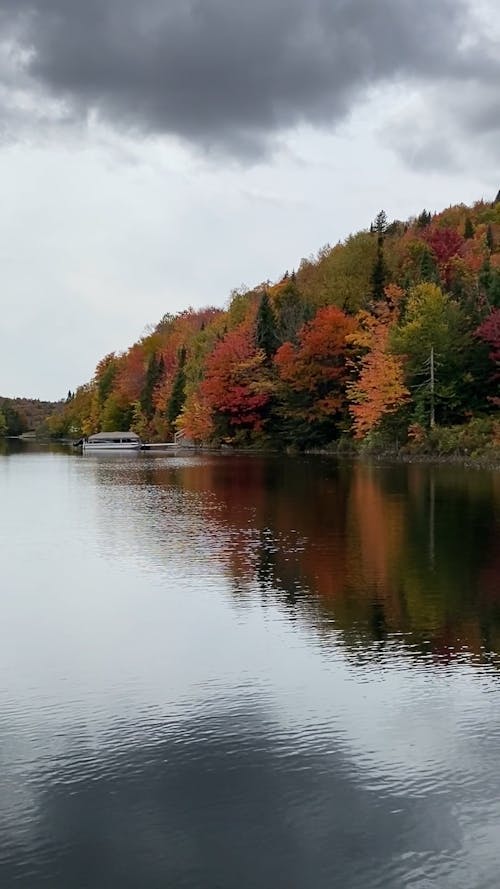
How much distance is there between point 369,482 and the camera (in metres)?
35.9

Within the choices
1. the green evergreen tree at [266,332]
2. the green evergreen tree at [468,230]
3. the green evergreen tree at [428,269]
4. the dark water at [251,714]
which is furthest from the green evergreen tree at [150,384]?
the dark water at [251,714]

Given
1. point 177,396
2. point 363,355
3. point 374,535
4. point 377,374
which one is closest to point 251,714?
point 374,535

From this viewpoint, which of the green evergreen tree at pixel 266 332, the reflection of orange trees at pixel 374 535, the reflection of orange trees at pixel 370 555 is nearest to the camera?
the reflection of orange trees at pixel 370 555

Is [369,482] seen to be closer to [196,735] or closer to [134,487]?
[134,487]

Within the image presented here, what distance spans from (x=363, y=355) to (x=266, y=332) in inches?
499

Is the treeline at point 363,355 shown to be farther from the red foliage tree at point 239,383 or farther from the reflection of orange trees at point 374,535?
the reflection of orange trees at point 374,535

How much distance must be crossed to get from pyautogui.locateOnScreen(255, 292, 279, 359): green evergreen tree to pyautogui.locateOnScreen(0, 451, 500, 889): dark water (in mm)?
54262

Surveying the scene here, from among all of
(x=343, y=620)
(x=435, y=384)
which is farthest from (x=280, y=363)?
(x=343, y=620)

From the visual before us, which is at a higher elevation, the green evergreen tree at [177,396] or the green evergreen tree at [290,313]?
the green evergreen tree at [290,313]

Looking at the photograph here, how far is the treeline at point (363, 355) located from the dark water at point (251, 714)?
34.3 meters

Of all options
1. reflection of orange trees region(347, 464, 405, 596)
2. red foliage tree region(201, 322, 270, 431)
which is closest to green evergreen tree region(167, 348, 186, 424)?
red foliage tree region(201, 322, 270, 431)

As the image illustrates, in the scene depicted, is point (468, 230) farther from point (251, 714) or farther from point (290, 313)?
point (251, 714)

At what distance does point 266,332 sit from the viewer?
73062mm

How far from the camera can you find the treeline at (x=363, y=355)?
5303cm
